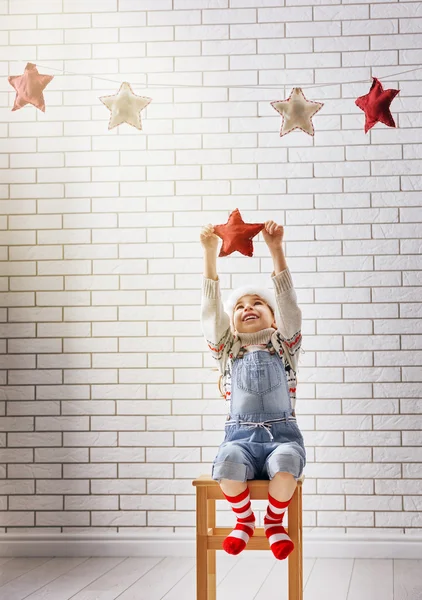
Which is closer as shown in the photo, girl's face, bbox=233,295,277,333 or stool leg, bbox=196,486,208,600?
stool leg, bbox=196,486,208,600

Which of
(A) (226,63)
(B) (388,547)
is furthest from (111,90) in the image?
(B) (388,547)


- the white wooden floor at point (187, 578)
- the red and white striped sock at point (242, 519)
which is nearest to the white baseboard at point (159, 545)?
the white wooden floor at point (187, 578)

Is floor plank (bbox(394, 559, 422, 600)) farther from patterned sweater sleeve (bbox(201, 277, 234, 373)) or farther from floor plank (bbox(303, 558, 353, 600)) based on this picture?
patterned sweater sleeve (bbox(201, 277, 234, 373))

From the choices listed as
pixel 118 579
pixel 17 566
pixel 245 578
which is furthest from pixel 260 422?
pixel 17 566

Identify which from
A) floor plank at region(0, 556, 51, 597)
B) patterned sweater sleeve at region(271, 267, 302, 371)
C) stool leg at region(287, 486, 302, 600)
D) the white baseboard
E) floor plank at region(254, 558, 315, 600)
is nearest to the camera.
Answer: stool leg at region(287, 486, 302, 600)

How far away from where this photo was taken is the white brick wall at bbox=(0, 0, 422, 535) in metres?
3.38

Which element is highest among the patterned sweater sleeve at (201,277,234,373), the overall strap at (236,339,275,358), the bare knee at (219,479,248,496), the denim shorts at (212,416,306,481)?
the patterned sweater sleeve at (201,277,234,373)

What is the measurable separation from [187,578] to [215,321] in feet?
3.45

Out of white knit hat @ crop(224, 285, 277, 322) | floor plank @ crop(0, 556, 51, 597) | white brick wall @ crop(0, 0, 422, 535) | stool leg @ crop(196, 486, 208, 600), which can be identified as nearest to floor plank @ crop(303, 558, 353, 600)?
white brick wall @ crop(0, 0, 422, 535)

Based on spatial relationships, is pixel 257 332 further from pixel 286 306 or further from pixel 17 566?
pixel 17 566

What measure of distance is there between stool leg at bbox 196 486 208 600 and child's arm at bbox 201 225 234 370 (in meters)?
0.51

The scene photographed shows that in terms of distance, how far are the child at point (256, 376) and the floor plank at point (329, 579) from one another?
1.74 ft

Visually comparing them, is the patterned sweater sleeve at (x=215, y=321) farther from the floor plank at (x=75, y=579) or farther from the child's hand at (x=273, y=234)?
the floor plank at (x=75, y=579)

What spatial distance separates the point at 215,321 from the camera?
2.80 meters
